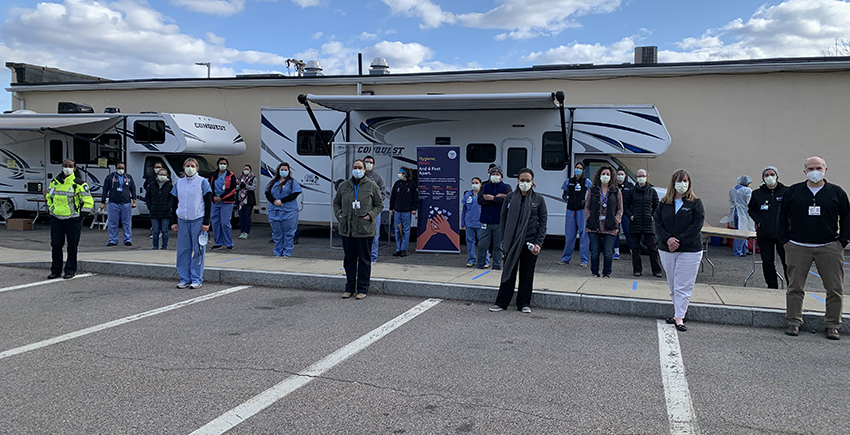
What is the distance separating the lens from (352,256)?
838 cm

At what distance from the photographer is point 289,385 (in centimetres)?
473

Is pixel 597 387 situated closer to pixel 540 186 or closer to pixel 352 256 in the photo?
pixel 352 256

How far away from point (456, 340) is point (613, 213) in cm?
448

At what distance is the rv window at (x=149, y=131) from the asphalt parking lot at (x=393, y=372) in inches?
354

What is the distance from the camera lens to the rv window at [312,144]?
574 inches

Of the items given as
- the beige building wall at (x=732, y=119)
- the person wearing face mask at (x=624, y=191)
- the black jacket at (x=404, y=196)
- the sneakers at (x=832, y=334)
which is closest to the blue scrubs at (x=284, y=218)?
the black jacket at (x=404, y=196)

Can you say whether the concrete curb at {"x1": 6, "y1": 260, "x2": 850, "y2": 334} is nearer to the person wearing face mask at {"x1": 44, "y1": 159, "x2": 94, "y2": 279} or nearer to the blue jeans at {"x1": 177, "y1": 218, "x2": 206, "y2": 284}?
the blue jeans at {"x1": 177, "y1": 218, "x2": 206, "y2": 284}

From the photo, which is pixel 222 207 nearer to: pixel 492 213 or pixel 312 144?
pixel 312 144

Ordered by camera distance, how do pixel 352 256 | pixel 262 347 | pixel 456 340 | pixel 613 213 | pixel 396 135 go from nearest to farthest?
pixel 262 347
pixel 456 340
pixel 352 256
pixel 613 213
pixel 396 135

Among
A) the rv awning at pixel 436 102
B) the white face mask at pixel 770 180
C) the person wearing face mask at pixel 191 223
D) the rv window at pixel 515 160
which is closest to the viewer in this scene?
the white face mask at pixel 770 180

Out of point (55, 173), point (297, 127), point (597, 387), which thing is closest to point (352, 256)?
point (597, 387)

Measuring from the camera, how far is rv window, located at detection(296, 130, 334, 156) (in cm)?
1458

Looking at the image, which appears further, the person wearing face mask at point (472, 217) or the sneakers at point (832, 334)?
the person wearing face mask at point (472, 217)

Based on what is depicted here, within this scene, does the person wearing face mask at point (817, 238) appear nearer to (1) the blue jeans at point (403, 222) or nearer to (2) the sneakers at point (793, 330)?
(2) the sneakers at point (793, 330)
